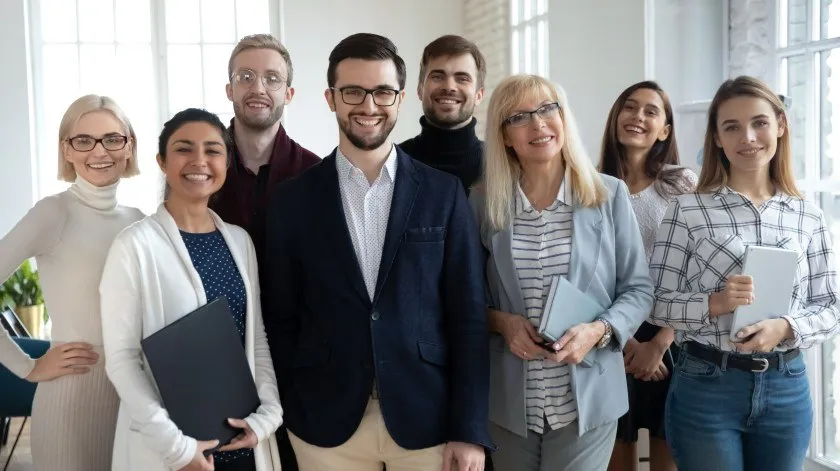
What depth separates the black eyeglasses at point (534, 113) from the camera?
2.24 metres

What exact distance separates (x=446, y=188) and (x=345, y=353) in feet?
1.74

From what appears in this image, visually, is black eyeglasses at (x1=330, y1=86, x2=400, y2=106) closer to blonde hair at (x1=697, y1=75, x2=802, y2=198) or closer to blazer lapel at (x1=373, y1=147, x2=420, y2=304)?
blazer lapel at (x1=373, y1=147, x2=420, y2=304)

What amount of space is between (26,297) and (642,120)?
4.96m

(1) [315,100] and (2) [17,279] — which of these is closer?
(2) [17,279]

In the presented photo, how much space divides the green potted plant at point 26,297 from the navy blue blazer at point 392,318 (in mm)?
4588

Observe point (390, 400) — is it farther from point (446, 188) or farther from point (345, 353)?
point (446, 188)

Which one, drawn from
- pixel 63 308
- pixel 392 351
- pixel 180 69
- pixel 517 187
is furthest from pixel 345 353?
pixel 180 69

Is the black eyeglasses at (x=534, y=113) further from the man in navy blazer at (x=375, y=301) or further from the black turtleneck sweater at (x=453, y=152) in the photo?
the black turtleneck sweater at (x=453, y=152)

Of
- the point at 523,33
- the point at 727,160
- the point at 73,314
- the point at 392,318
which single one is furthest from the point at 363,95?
the point at 523,33

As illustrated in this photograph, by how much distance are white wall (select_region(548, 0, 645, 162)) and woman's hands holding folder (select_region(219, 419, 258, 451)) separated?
2.92 meters

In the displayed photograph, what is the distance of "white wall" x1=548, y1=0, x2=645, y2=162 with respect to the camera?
13.7 ft

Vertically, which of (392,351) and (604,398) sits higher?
(392,351)

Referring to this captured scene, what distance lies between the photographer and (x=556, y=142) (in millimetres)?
2252

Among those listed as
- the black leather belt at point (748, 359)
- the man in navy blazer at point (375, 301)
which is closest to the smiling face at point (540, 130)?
the man in navy blazer at point (375, 301)
